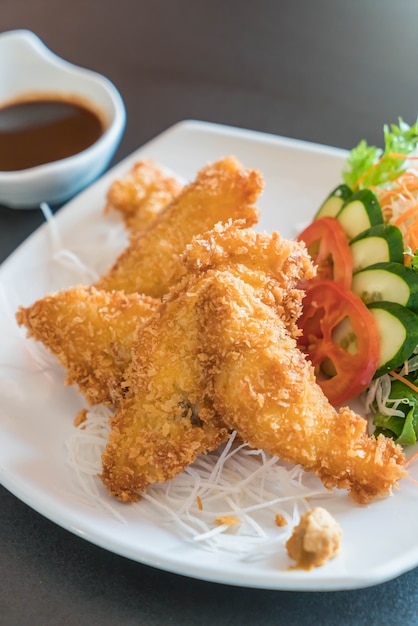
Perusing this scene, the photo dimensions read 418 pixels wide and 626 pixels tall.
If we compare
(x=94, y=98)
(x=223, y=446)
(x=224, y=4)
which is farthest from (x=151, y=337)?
(x=224, y=4)

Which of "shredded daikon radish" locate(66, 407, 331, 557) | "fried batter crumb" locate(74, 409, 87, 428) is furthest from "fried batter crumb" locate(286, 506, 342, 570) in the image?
"fried batter crumb" locate(74, 409, 87, 428)

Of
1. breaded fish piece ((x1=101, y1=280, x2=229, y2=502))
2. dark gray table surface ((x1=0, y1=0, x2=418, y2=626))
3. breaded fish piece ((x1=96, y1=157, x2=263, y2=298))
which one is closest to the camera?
dark gray table surface ((x1=0, y1=0, x2=418, y2=626))

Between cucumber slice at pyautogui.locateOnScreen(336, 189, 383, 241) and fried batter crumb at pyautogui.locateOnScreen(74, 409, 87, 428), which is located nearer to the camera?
fried batter crumb at pyautogui.locateOnScreen(74, 409, 87, 428)

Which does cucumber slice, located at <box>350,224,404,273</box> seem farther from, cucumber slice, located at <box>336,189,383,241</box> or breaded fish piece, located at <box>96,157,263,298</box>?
breaded fish piece, located at <box>96,157,263,298</box>

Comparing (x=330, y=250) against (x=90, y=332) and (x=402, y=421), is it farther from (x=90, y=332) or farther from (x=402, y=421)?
(x=90, y=332)

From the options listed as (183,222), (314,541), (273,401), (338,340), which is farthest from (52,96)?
(314,541)

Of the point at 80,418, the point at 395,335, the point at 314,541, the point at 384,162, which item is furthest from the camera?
the point at 384,162

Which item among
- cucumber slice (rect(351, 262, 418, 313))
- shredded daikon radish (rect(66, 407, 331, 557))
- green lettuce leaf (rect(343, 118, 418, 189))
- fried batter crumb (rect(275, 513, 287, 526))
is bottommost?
shredded daikon radish (rect(66, 407, 331, 557))

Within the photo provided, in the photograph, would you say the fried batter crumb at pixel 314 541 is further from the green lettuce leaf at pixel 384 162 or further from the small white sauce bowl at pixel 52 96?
the small white sauce bowl at pixel 52 96
